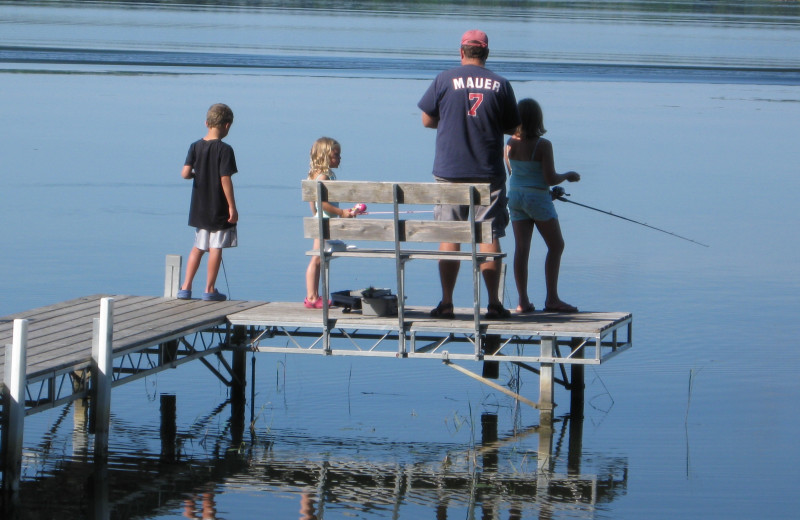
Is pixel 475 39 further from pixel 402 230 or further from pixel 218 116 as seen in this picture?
pixel 218 116

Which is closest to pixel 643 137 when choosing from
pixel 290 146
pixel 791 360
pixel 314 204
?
pixel 290 146

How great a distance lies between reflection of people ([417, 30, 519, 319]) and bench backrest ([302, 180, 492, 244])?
0.90 feet

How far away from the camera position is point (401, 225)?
25.2 ft

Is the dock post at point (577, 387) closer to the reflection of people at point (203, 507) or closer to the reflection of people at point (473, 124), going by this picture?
the reflection of people at point (473, 124)

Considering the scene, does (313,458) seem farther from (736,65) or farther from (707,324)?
(736,65)

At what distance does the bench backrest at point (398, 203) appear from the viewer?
7496mm

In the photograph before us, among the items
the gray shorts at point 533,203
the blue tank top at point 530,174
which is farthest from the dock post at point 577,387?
the blue tank top at point 530,174

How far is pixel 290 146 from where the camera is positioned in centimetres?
2178

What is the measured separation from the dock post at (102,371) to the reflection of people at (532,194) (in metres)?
2.59

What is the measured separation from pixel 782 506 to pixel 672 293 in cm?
547

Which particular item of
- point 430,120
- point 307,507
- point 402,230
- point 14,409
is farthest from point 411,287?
point 14,409

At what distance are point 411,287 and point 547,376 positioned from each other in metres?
4.17

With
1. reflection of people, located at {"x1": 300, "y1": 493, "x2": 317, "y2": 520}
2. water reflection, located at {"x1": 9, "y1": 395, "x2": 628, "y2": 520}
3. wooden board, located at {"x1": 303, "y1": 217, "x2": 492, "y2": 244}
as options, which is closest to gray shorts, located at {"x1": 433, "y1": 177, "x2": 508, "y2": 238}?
wooden board, located at {"x1": 303, "y1": 217, "x2": 492, "y2": 244}

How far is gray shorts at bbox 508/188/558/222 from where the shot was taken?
8672 millimetres
